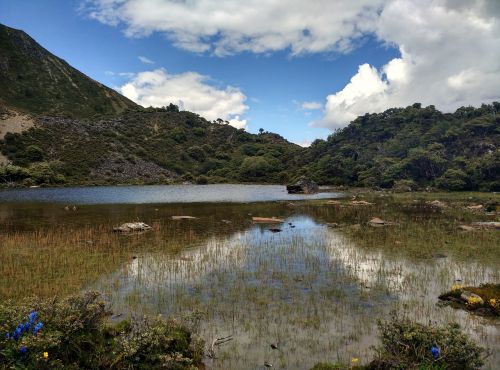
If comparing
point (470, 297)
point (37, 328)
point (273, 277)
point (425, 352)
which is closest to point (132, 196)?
point (273, 277)

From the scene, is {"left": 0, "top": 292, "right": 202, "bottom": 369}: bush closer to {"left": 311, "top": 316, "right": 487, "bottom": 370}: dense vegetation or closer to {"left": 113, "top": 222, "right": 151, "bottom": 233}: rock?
{"left": 311, "top": 316, "right": 487, "bottom": 370}: dense vegetation

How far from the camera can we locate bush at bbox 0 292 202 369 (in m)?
8.90

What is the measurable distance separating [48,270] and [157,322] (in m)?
14.6

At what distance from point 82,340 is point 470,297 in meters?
16.1

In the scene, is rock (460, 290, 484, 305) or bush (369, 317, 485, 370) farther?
rock (460, 290, 484, 305)

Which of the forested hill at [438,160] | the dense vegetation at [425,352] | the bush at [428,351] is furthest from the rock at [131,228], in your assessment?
the forested hill at [438,160]

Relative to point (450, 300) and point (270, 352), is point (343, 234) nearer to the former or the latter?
point (450, 300)

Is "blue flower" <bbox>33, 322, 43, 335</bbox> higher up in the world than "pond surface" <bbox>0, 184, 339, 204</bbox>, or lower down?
higher up

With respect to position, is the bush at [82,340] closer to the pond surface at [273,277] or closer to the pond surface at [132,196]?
the pond surface at [273,277]

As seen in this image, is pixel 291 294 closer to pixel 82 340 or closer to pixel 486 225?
pixel 82 340

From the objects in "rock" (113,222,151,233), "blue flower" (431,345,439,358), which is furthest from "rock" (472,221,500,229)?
"blue flower" (431,345,439,358)

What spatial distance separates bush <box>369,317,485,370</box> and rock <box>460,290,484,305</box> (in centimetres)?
687

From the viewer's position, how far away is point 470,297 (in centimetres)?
1723

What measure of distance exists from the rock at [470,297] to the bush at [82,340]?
41.1ft
